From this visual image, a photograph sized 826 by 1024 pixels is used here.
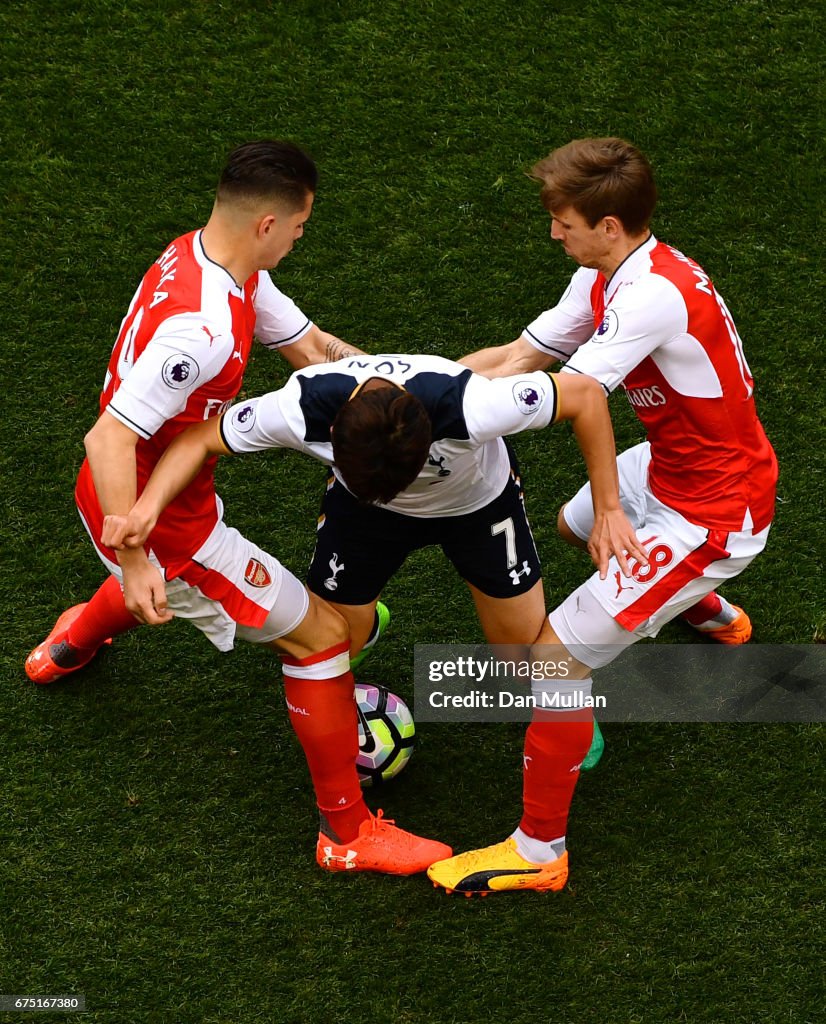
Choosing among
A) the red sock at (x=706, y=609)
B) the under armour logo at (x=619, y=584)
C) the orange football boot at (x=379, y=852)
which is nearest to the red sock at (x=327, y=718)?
the orange football boot at (x=379, y=852)

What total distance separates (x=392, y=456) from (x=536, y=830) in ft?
5.56

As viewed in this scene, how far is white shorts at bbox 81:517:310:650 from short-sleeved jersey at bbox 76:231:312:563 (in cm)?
8

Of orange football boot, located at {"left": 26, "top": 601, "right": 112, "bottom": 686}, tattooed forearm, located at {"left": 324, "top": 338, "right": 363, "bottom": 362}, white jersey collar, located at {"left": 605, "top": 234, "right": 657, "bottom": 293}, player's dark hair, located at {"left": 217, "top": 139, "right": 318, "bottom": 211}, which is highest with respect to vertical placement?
player's dark hair, located at {"left": 217, "top": 139, "right": 318, "bottom": 211}

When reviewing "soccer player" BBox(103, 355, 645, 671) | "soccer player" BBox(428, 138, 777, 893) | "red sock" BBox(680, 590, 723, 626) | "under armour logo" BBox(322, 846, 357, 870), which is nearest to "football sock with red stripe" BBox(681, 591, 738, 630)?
"red sock" BBox(680, 590, 723, 626)

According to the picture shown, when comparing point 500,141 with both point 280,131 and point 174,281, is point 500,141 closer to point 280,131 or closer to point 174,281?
point 280,131

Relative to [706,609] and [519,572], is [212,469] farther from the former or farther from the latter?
[706,609]

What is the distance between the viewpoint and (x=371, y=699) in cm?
498

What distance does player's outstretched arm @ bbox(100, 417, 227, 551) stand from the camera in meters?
3.76

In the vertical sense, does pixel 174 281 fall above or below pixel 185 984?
above

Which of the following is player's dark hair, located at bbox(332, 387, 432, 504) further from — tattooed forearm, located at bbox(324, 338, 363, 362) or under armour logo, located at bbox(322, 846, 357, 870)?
under armour logo, located at bbox(322, 846, 357, 870)

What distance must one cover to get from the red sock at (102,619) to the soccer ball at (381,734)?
0.95 meters

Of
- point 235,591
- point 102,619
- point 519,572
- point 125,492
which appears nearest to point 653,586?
point 519,572

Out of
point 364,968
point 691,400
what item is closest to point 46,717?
point 364,968

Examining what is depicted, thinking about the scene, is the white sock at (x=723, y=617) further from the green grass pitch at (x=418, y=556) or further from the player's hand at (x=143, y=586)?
the player's hand at (x=143, y=586)
